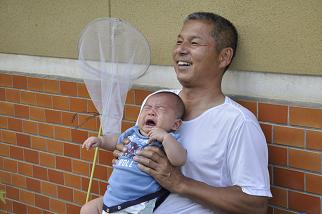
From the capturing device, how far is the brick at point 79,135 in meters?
4.05

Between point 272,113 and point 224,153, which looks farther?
point 272,113

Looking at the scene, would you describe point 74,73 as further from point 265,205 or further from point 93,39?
point 265,205

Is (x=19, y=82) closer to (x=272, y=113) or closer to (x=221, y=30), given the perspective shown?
(x=221, y=30)

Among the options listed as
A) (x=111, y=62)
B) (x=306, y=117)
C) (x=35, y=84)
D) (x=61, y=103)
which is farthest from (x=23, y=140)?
(x=306, y=117)

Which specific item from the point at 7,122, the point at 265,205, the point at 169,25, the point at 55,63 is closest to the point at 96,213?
the point at 265,205

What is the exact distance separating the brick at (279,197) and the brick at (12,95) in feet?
7.83

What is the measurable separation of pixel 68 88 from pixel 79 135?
1.18 ft

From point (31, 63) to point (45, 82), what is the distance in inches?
9.0

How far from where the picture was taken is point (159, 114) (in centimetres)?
280

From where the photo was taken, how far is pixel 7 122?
15.3 ft

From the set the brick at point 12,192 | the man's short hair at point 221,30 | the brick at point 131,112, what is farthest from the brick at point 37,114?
the man's short hair at point 221,30

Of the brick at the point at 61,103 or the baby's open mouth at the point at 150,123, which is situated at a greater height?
the baby's open mouth at the point at 150,123

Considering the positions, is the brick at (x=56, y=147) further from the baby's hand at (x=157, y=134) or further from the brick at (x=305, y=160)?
the brick at (x=305, y=160)

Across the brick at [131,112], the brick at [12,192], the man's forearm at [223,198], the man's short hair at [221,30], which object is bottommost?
the brick at [12,192]
